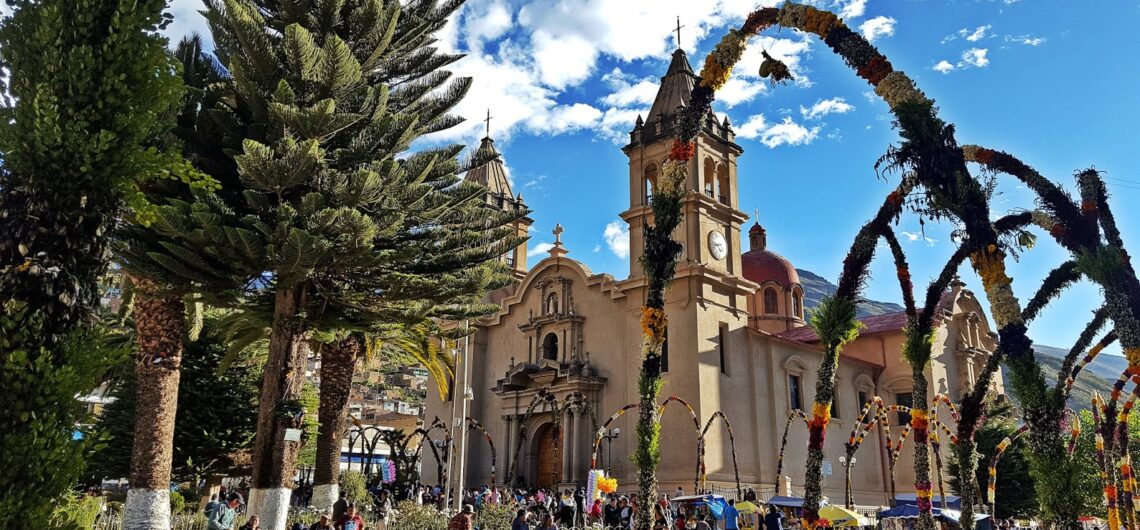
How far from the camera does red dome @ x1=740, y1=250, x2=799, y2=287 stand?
1596 inches

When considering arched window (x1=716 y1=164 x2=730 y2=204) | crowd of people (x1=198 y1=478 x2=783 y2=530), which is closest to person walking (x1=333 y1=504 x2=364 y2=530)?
crowd of people (x1=198 y1=478 x2=783 y2=530)

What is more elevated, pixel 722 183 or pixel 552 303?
pixel 722 183

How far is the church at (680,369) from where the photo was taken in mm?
29219

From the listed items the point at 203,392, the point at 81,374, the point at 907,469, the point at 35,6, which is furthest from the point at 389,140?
the point at 907,469

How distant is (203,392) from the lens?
21.7 m

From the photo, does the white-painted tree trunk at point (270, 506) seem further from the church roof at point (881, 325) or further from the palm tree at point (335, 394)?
the church roof at point (881, 325)

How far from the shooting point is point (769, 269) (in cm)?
4088

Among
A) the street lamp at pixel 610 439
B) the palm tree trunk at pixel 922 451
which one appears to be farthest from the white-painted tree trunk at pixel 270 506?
the street lamp at pixel 610 439

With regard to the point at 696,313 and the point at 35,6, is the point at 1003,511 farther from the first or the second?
the point at 35,6

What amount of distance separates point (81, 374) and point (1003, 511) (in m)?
33.7

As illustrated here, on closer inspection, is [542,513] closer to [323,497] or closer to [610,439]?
[323,497]

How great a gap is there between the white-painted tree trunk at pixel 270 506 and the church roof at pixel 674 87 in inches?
908

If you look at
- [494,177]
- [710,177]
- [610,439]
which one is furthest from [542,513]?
[494,177]

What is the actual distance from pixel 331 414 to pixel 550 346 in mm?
17124
